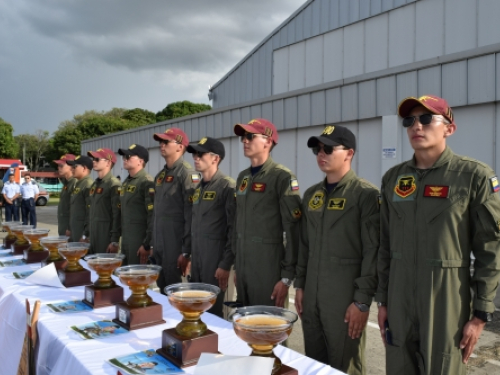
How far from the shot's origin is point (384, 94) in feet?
24.4

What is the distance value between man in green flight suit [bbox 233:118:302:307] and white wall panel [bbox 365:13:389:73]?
8850 mm

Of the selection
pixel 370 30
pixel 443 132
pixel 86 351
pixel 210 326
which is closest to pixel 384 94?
pixel 370 30

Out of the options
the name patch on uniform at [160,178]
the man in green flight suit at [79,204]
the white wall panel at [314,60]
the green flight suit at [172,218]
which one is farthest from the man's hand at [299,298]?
the white wall panel at [314,60]

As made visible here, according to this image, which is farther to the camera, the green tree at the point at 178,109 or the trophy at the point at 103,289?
the green tree at the point at 178,109

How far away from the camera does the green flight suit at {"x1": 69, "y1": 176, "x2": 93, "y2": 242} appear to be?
5.52m

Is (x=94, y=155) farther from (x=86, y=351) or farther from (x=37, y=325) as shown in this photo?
(x=86, y=351)

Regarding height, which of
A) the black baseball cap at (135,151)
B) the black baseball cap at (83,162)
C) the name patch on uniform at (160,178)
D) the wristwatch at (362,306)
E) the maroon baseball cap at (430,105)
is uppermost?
the maroon baseball cap at (430,105)

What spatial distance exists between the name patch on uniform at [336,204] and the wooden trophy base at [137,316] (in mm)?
1133

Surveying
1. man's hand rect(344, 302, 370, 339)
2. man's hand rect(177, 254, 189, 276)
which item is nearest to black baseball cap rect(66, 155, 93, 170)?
man's hand rect(177, 254, 189, 276)

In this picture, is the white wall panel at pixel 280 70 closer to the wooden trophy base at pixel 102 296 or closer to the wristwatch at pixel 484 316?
the wooden trophy base at pixel 102 296

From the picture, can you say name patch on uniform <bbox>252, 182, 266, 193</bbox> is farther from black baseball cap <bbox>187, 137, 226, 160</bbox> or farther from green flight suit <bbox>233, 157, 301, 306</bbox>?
black baseball cap <bbox>187, 137, 226, 160</bbox>

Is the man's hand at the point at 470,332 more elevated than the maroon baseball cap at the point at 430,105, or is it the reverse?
the maroon baseball cap at the point at 430,105

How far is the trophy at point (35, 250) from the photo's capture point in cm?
359

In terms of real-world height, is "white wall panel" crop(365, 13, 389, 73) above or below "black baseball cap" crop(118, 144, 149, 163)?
above
